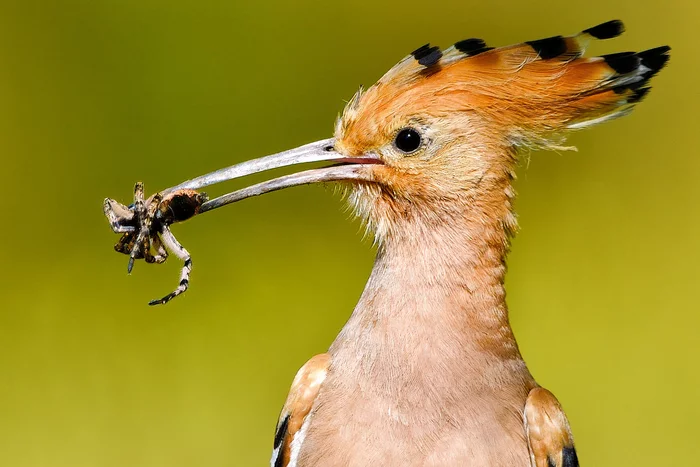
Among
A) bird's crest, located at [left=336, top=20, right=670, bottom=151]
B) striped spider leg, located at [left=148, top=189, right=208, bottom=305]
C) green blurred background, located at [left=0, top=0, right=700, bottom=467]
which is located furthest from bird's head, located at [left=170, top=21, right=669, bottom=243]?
green blurred background, located at [left=0, top=0, right=700, bottom=467]

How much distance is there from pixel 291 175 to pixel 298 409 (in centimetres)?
39

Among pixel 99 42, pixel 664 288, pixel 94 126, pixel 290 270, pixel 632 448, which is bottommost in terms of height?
pixel 632 448

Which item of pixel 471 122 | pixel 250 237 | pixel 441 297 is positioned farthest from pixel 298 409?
pixel 250 237

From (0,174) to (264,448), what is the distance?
107 centimetres

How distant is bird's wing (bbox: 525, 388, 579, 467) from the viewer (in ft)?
5.27

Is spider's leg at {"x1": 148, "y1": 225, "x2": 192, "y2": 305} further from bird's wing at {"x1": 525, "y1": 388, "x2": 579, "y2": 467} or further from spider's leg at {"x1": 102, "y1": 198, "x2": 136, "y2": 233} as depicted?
bird's wing at {"x1": 525, "y1": 388, "x2": 579, "y2": 467}

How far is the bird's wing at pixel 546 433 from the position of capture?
1.61 m

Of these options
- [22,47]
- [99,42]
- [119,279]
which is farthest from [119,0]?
[119,279]

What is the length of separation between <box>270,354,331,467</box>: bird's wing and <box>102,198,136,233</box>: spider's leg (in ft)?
1.24

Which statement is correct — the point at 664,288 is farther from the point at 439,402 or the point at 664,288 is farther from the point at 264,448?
the point at 439,402

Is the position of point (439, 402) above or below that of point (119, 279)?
below

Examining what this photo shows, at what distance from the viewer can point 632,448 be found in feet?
8.55

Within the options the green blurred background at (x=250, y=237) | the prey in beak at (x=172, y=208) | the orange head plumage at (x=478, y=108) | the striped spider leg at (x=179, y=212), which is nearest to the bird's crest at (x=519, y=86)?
the orange head plumage at (x=478, y=108)

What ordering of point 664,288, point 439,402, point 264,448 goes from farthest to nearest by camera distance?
point 664,288, point 264,448, point 439,402
